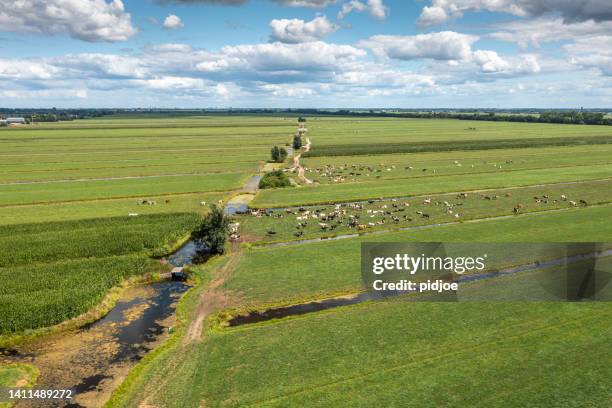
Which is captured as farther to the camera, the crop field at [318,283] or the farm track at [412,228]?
the farm track at [412,228]

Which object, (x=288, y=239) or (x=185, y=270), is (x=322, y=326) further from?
(x=288, y=239)

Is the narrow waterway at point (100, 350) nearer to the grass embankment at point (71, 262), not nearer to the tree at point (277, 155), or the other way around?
the grass embankment at point (71, 262)

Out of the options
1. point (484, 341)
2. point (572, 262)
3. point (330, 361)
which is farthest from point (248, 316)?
point (572, 262)

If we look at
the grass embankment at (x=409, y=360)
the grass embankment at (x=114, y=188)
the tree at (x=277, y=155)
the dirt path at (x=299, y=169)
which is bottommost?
the grass embankment at (x=409, y=360)

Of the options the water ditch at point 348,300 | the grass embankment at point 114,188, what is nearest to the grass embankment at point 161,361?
the water ditch at point 348,300

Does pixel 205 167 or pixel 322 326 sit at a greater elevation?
pixel 205 167

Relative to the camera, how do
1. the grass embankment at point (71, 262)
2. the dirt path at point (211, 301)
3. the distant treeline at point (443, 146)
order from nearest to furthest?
the dirt path at point (211, 301)
the grass embankment at point (71, 262)
the distant treeline at point (443, 146)
